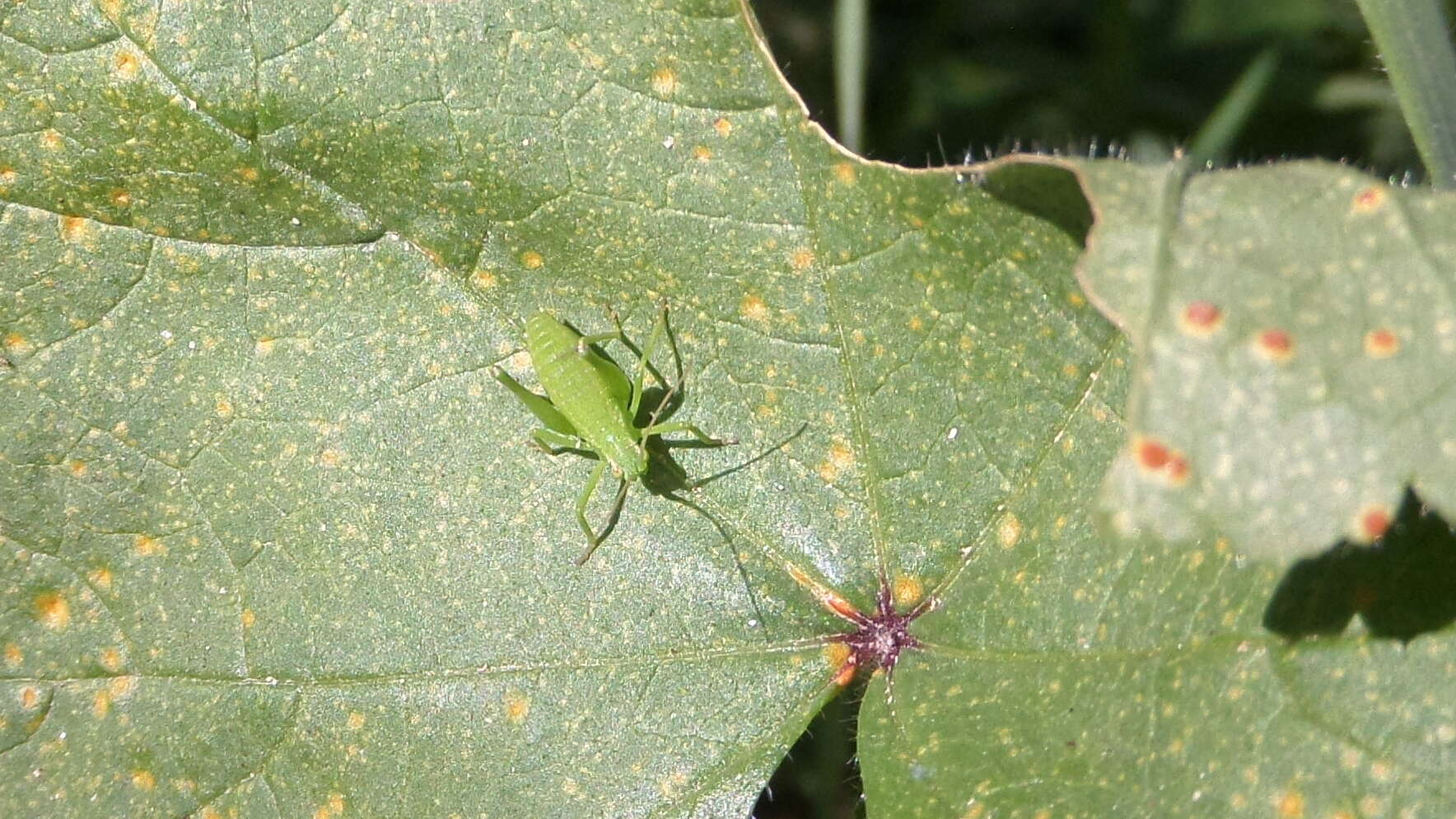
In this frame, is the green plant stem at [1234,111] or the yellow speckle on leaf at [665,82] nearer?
the yellow speckle on leaf at [665,82]

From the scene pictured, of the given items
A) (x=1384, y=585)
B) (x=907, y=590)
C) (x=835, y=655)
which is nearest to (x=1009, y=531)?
(x=907, y=590)

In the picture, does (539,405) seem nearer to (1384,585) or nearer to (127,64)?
(127,64)

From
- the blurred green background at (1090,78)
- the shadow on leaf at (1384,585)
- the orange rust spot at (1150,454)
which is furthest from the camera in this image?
the blurred green background at (1090,78)

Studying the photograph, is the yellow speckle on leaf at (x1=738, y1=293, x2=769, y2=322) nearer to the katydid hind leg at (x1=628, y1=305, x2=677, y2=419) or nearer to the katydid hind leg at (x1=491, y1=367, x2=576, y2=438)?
the katydid hind leg at (x1=628, y1=305, x2=677, y2=419)

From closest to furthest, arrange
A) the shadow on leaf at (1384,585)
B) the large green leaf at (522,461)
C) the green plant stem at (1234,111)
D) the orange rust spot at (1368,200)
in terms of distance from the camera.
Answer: the orange rust spot at (1368,200) → the shadow on leaf at (1384,585) → the large green leaf at (522,461) → the green plant stem at (1234,111)

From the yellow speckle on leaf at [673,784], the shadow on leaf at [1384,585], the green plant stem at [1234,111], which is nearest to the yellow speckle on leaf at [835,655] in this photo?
the yellow speckle on leaf at [673,784]

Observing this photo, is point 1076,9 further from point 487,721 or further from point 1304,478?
point 487,721

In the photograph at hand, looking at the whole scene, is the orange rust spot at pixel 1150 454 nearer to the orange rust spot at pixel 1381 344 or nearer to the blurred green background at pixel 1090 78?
the orange rust spot at pixel 1381 344

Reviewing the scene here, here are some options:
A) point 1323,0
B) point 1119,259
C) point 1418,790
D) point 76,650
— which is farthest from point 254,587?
point 1323,0
